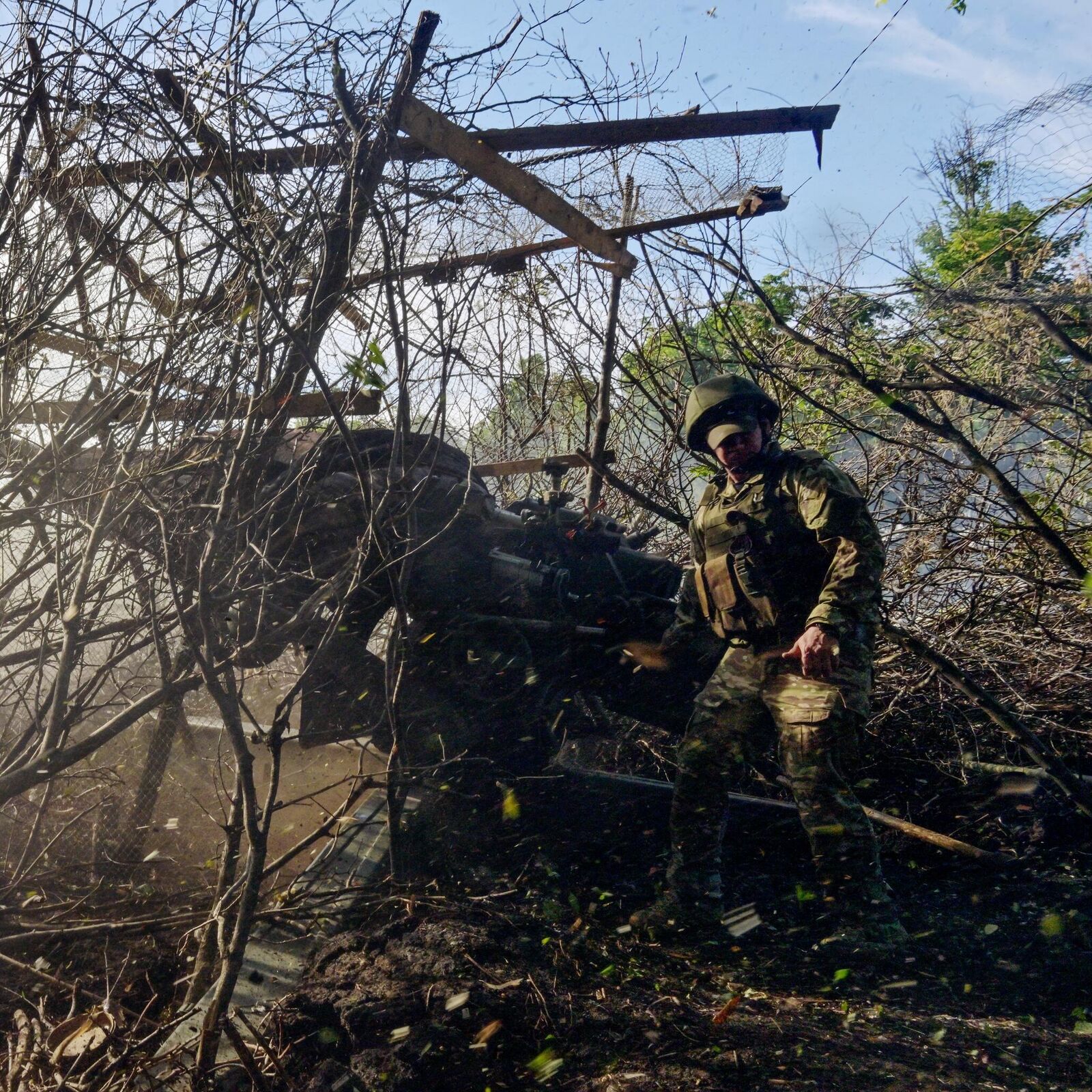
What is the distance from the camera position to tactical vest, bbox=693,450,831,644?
3.85m

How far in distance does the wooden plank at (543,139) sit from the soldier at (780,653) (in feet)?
3.97

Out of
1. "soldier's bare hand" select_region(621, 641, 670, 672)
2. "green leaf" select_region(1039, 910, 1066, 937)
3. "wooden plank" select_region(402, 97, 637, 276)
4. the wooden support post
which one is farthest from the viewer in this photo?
the wooden support post

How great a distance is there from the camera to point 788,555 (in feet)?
12.7

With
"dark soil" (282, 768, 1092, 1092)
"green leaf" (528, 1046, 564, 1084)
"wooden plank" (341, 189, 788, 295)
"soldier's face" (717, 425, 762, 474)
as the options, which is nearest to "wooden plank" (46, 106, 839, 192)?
"wooden plank" (341, 189, 788, 295)

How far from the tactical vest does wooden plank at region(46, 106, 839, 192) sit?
1634 millimetres

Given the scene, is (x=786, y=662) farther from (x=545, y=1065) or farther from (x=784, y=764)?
(x=545, y=1065)

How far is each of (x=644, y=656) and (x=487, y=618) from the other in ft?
2.72

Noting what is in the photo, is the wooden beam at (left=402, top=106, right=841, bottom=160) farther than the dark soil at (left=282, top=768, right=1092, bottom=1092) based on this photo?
Yes

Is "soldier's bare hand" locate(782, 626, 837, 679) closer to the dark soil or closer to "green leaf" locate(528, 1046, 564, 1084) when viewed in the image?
the dark soil

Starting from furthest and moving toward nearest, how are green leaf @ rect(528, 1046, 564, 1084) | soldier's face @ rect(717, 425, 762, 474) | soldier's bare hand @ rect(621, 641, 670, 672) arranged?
soldier's bare hand @ rect(621, 641, 670, 672) < soldier's face @ rect(717, 425, 762, 474) < green leaf @ rect(528, 1046, 564, 1084)

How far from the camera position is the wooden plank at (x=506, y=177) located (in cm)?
337

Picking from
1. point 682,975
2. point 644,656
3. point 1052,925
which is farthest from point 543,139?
point 1052,925

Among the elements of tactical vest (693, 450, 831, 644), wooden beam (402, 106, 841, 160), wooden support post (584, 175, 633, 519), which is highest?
wooden beam (402, 106, 841, 160)

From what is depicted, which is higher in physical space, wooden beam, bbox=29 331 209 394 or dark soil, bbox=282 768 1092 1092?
wooden beam, bbox=29 331 209 394
